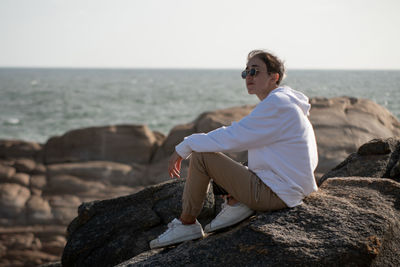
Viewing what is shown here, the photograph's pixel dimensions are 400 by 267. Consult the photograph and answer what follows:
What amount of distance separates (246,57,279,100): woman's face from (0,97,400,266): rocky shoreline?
236 inches

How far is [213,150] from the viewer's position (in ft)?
10.4

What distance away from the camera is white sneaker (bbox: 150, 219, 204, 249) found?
3.41 meters

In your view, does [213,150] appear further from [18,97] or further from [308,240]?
[18,97]

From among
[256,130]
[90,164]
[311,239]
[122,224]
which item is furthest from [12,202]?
[311,239]

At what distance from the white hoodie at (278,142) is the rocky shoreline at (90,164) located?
6069mm

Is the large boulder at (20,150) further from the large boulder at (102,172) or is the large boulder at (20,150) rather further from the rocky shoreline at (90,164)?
the large boulder at (102,172)

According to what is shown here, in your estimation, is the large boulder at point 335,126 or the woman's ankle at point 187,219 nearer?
the woman's ankle at point 187,219

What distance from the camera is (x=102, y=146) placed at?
11.9 metres

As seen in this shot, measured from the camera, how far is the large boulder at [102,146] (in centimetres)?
1166

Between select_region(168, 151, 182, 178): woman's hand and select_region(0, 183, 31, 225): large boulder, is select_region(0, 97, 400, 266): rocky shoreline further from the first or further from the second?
select_region(168, 151, 182, 178): woman's hand

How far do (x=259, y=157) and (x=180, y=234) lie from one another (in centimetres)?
88

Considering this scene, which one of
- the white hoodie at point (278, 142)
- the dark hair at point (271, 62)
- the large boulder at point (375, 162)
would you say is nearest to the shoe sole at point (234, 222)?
the white hoodie at point (278, 142)

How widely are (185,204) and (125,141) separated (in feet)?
28.9

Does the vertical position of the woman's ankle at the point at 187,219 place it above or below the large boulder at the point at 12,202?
above
